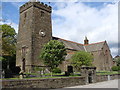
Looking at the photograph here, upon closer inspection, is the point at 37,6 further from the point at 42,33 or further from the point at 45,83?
the point at 45,83

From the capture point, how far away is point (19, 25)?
3784cm

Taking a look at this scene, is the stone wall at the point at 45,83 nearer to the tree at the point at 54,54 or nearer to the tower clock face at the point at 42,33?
the tree at the point at 54,54

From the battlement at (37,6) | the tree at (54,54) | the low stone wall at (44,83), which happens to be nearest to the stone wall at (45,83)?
the low stone wall at (44,83)

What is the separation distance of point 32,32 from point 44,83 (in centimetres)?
2160

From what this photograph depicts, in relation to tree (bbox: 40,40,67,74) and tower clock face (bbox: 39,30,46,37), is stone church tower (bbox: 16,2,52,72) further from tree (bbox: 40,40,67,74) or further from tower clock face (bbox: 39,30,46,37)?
tree (bbox: 40,40,67,74)

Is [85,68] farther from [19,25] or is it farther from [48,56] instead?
[19,25]

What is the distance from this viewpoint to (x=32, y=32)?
32594 mm

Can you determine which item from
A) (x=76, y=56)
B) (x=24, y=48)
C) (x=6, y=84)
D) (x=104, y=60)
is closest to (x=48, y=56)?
(x=76, y=56)

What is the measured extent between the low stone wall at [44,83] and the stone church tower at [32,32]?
16.0 metres

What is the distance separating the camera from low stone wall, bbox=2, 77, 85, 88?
10.4 meters

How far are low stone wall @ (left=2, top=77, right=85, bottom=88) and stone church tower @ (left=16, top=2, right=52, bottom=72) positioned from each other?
1597 centimetres

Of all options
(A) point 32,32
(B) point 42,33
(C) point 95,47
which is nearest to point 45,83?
(A) point 32,32

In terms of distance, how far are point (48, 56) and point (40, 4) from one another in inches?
684

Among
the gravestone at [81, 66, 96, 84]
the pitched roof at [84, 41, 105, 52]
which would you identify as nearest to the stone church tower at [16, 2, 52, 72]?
the gravestone at [81, 66, 96, 84]
